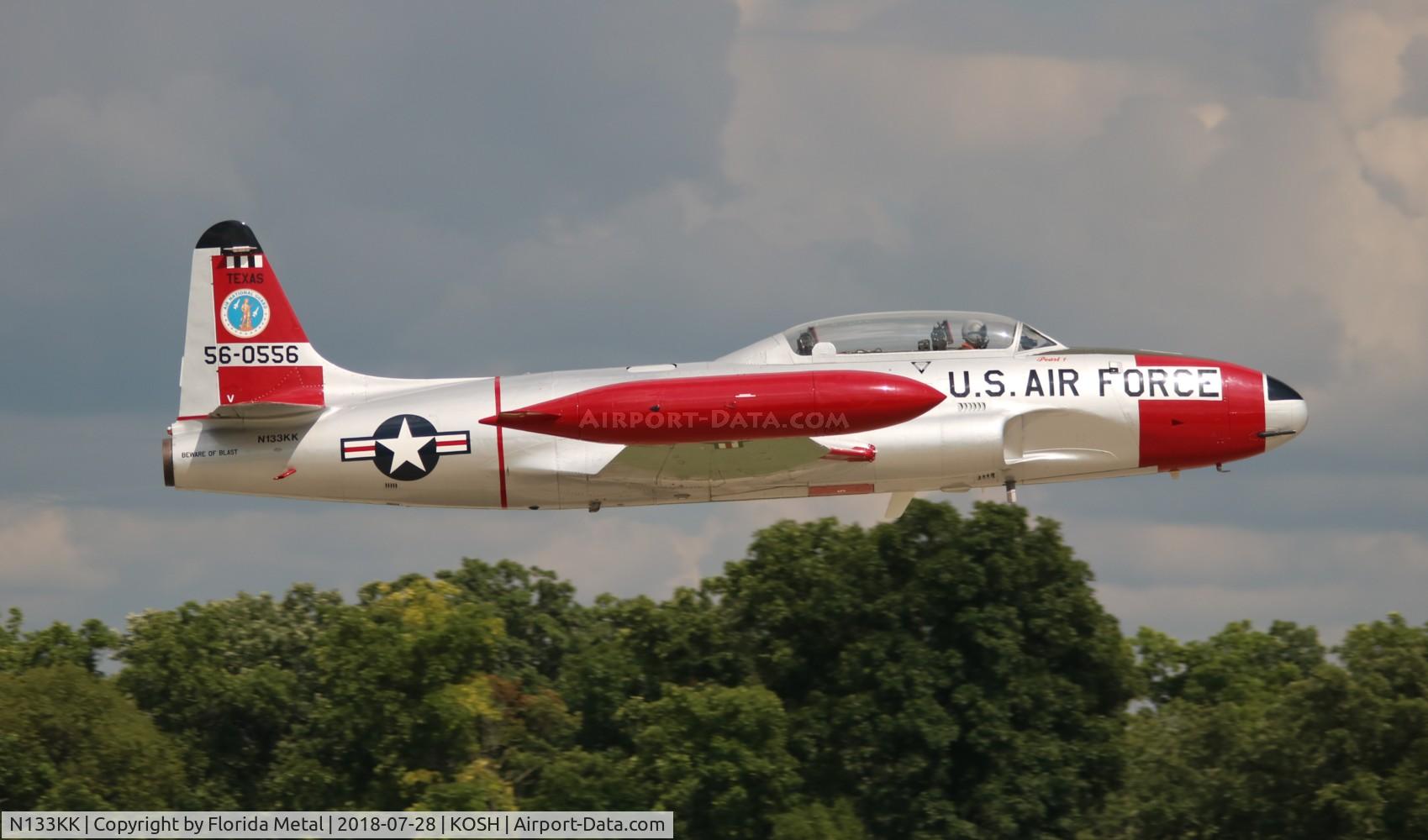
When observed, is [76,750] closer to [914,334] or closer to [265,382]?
[265,382]

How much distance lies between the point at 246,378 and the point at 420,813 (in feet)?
30.1

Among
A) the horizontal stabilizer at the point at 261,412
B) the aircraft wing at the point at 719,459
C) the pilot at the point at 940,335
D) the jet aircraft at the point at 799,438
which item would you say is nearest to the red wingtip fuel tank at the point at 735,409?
the jet aircraft at the point at 799,438

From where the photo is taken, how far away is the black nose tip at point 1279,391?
1179 inches

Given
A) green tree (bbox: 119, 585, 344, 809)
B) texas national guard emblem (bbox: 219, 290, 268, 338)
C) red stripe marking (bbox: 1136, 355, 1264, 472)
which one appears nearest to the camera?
red stripe marking (bbox: 1136, 355, 1264, 472)

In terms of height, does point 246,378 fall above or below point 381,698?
above

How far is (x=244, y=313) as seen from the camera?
31078mm

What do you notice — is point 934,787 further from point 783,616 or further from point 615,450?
point 615,450

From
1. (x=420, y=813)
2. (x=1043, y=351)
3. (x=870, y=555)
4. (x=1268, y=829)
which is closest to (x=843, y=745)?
(x=870, y=555)

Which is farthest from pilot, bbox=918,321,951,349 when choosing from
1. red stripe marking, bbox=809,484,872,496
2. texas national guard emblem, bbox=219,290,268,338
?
texas national guard emblem, bbox=219,290,268,338

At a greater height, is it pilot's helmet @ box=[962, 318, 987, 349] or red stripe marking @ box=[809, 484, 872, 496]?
pilot's helmet @ box=[962, 318, 987, 349]

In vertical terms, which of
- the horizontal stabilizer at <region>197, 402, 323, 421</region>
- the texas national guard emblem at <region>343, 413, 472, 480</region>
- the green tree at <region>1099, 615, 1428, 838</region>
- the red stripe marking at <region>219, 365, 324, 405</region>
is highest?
the red stripe marking at <region>219, 365, 324, 405</region>

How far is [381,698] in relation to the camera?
44.4 meters

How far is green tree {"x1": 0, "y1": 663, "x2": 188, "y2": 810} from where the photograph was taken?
42.2m

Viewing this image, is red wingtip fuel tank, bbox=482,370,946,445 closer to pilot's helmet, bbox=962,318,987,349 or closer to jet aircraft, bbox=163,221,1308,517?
jet aircraft, bbox=163,221,1308,517
